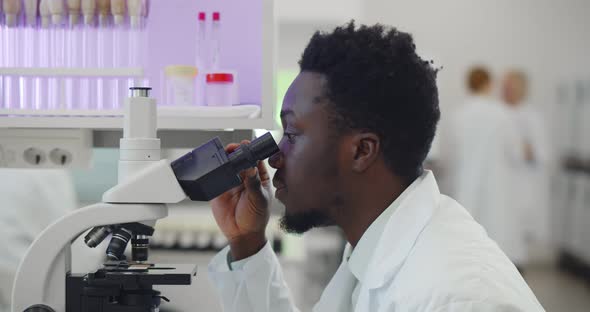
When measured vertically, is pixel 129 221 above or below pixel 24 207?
above

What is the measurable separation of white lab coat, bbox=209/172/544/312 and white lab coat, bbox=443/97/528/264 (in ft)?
12.4

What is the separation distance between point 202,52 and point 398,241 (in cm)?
59

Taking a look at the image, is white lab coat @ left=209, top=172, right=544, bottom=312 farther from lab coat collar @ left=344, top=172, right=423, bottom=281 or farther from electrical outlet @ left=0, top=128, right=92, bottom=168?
electrical outlet @ left=0, top=128, right=92, bottom=168

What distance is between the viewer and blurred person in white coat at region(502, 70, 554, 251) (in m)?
5.33

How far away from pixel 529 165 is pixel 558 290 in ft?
3.28

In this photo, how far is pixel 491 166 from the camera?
4980 millimetres

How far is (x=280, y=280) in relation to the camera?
1.56 metres

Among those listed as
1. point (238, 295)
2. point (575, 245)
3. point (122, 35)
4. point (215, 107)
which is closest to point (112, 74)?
point (122, 35)

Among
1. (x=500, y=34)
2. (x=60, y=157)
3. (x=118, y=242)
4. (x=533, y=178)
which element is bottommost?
(x=533, y=178)

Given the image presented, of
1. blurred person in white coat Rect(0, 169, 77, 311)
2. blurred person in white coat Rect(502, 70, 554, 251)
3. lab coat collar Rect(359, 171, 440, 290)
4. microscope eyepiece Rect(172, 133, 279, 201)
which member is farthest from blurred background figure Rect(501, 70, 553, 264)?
microscope eyepiece Rect(172, 133, 279, 201)

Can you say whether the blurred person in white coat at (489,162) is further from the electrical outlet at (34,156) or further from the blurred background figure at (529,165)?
the electrical outlet at (34,156)

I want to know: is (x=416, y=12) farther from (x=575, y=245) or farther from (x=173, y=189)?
(x=173, y=189)

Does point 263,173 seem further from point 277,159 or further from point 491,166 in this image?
point 491,166

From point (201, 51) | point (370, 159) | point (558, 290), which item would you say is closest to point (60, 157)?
point (201, 51)
